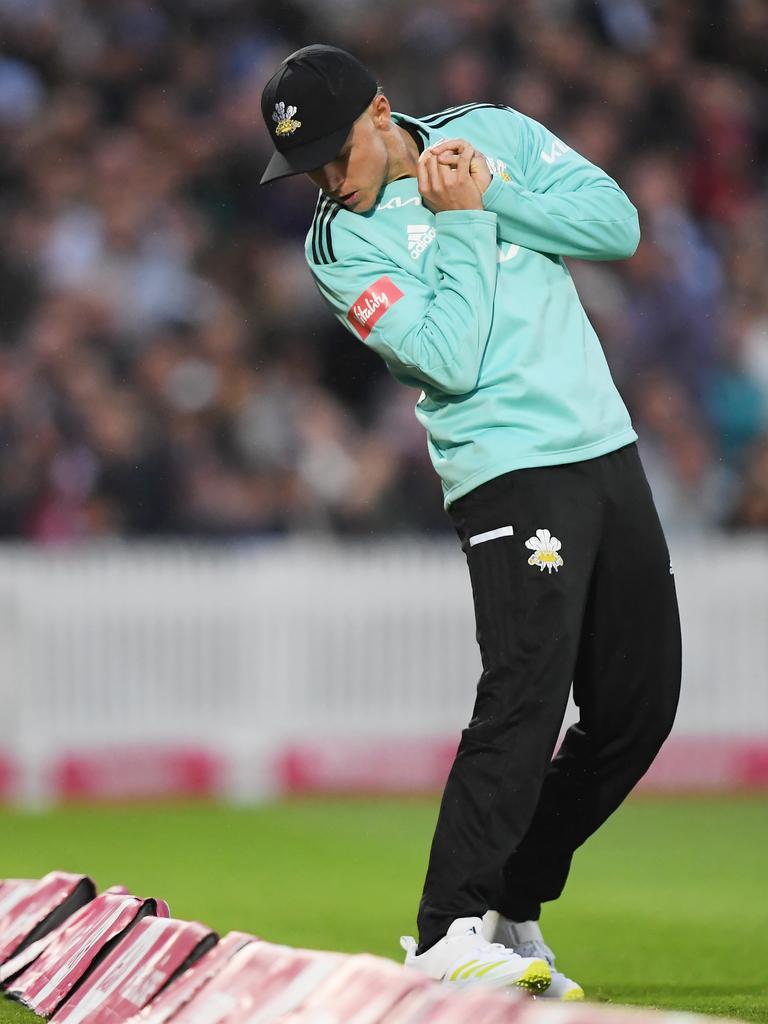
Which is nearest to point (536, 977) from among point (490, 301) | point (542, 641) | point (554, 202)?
point (542, 641)

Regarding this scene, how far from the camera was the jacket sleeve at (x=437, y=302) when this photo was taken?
398 centimetres

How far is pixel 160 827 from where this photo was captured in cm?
916

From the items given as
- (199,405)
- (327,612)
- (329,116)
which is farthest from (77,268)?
(329,116)

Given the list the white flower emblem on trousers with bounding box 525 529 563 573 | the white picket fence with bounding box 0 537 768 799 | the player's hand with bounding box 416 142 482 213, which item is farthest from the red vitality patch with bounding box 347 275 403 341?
the white picket fence with bounding box 0 537 768 799

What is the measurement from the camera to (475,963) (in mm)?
3809

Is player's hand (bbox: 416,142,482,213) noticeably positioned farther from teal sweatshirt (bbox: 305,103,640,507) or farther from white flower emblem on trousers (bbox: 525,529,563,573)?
white flower emblem on trousers (bbox: 525,529,563,573)

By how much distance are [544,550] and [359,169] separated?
0.96m

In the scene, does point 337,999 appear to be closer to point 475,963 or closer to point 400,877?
point 475,963

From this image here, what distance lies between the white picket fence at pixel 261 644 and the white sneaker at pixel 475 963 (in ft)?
22.0

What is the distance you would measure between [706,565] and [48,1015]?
753 centimetres

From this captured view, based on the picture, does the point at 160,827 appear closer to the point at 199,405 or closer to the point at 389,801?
the point at 389,801

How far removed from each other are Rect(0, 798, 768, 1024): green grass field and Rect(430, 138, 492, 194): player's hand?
188 cm

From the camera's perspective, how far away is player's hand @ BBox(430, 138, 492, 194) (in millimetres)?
4047

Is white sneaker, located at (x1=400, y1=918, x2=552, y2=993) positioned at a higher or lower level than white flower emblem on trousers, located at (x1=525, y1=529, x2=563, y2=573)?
lower
